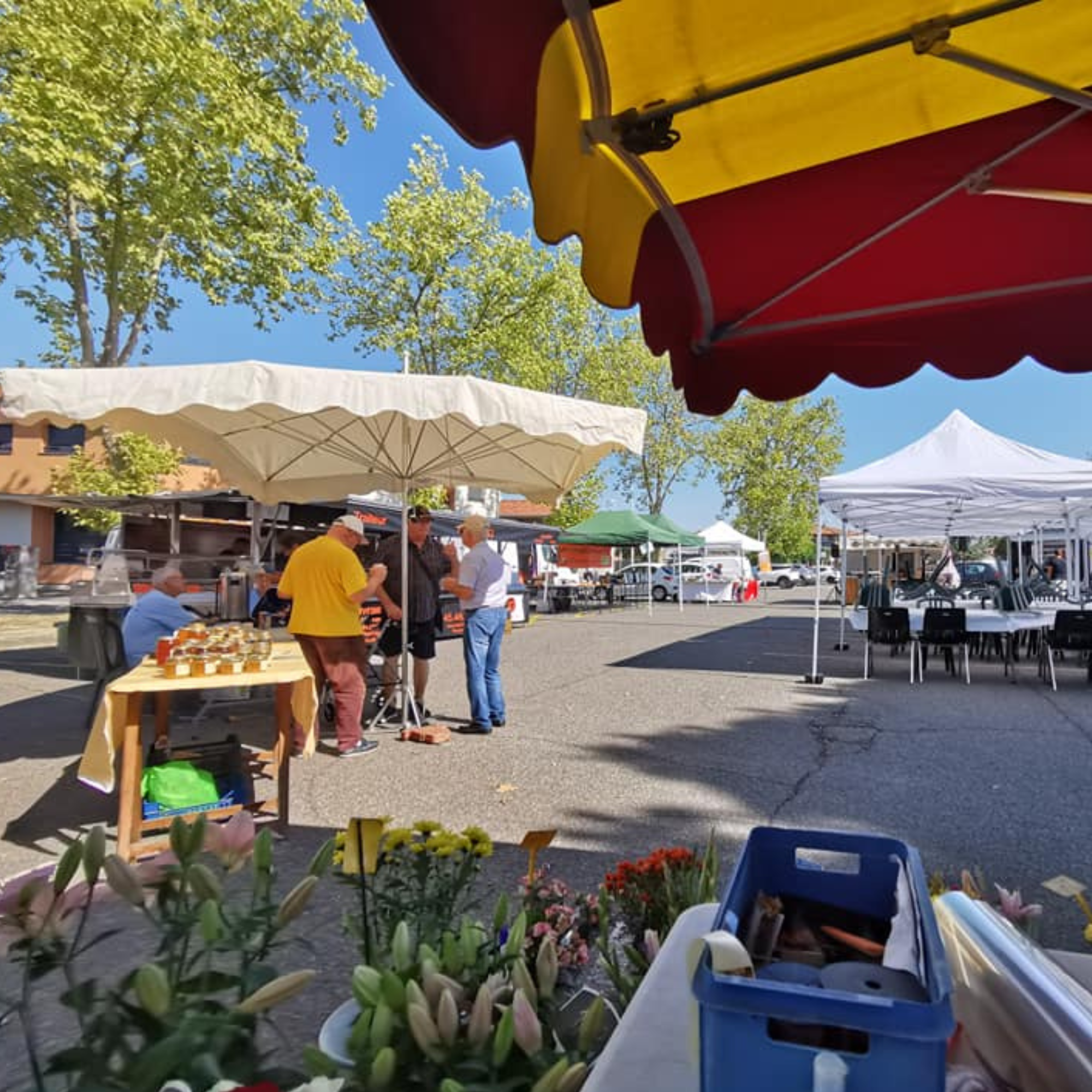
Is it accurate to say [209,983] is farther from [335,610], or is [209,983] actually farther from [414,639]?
[414,639]

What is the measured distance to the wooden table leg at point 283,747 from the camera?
391 centimetres

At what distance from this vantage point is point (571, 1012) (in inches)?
57.0

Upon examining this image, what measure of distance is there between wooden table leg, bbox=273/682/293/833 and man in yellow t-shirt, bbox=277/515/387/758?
1.22m

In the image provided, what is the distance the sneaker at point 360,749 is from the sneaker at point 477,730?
0.86 metres

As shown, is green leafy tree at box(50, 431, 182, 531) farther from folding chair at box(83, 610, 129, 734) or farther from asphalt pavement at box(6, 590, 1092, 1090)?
folding chair at box(83, 610, 129, 734)

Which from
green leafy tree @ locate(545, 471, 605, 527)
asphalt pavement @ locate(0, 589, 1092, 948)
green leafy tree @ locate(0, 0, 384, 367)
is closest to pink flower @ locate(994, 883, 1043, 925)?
asphalt pavement @ locate(0, 589, 1092, 948)

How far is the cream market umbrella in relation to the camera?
155 inches

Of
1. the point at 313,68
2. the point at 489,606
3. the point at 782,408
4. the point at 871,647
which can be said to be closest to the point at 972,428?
the point at 871,647

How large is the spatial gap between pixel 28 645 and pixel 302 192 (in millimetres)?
11246

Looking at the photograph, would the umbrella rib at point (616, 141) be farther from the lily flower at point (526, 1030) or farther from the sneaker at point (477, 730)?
the sneaker at point (477, 730)

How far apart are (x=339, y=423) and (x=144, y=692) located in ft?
9.77

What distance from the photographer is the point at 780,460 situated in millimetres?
41469

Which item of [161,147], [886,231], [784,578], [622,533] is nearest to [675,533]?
[622,533]

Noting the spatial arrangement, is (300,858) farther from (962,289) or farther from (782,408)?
(782,408)
